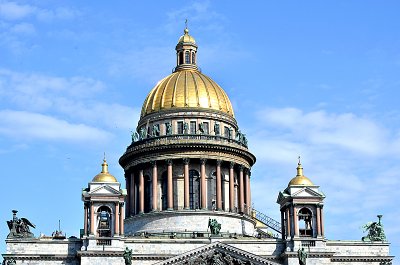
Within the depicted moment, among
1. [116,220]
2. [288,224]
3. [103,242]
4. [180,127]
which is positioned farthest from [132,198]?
[288,224]

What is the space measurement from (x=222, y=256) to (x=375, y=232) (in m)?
15.1

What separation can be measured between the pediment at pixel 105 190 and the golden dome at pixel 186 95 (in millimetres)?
17841

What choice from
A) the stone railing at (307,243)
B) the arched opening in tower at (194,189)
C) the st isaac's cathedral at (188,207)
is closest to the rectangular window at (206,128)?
the st isaac's cathedral at (188,207)

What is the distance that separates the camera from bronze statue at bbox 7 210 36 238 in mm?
94906

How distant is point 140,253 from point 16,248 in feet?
35.8

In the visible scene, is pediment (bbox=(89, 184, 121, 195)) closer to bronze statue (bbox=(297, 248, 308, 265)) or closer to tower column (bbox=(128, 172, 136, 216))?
tower column (bbox=(128, 172, 136, 216))

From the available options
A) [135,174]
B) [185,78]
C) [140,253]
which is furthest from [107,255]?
[185,78]

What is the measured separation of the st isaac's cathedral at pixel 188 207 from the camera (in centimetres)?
9406

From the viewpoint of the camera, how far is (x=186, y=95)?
111m

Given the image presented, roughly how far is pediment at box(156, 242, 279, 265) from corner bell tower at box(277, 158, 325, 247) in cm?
423

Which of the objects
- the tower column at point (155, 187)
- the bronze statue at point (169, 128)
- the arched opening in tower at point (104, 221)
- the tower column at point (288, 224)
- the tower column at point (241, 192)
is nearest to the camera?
the arched opening in tower at point (104, 221)

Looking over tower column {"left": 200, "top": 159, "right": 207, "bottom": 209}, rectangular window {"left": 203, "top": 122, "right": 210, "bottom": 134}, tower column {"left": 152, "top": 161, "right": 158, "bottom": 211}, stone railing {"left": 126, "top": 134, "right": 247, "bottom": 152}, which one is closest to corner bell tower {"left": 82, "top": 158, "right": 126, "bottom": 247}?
tower column {"left": 152, "top": 161, "right": 158, "bottom": 211}

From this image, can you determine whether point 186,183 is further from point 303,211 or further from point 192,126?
point 303,211

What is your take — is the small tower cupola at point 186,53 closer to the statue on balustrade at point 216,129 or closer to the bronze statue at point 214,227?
the statue on balustrade at point 216,129
